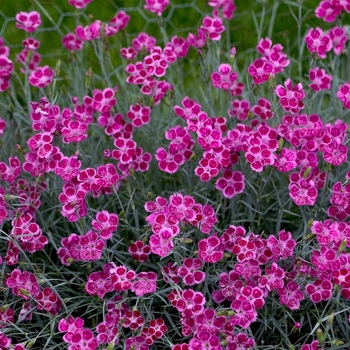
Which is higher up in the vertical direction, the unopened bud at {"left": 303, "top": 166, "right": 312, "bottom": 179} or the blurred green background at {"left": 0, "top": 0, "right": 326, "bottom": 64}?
the unopened bud at {"left": 303, "top": 166, "right": 312, "bottom": 179}

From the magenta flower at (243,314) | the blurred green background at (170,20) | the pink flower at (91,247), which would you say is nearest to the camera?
the magenta flower at (243,314)

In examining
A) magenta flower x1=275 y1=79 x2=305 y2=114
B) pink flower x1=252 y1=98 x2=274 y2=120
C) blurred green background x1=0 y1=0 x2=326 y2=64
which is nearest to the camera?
magenta flower x1=275 y1=79 x2=305 y2=114

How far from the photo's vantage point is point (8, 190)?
5.80 ft

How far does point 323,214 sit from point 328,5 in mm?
655

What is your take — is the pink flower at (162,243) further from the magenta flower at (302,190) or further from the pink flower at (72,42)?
the pink flower at (72,42)

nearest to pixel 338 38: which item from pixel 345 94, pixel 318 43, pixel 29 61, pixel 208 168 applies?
pixel 318 43

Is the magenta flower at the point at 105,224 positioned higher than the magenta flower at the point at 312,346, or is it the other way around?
the magenta flower at the point at 105,224

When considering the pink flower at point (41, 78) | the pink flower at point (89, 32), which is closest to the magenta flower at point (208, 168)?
the pink flower at point (41, 78)

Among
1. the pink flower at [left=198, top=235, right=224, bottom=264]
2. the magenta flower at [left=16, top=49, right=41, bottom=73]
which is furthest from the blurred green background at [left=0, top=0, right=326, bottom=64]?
the pink flower at [left=198, top=235, right=224, bottom=264]

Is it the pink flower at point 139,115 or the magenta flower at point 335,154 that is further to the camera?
the pink flower at point 139,115

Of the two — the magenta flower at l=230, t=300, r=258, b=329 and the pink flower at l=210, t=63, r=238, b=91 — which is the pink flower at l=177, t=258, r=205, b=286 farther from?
the pink flower at l=210, t=63, r=238, b=91

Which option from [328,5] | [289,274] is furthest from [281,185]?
[328,5]

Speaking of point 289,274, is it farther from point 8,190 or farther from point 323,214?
point 8,190

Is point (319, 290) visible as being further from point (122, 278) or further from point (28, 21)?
point (28, 21)
